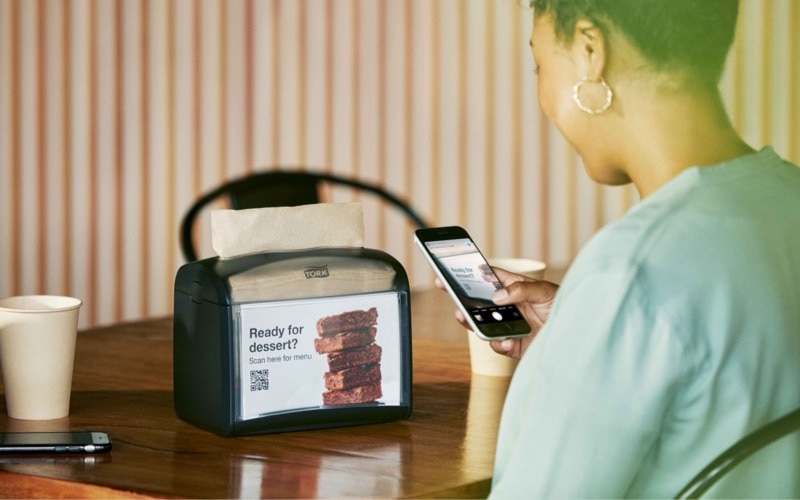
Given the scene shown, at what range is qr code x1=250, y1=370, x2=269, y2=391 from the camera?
1154 mm

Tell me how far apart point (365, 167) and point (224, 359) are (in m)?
2.64

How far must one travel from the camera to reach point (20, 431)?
3.86 feet

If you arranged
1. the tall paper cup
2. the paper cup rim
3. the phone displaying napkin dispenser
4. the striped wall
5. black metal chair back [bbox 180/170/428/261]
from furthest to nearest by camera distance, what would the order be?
the striped wall, black metal chair back [bbox 180/170/428/261], the tall paper cup, the paper cup rim, the phone displaying napkin dispenser

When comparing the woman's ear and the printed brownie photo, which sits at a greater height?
the woman's ear

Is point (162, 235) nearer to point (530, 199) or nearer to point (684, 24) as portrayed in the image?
point (530, 199)

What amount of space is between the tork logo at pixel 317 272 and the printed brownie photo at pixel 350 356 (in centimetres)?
4

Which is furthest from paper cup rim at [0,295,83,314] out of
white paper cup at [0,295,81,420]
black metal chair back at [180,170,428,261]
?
black metal chair back at [180,170,428,261]

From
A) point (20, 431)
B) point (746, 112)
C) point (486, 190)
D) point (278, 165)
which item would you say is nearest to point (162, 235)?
point (278, 165)

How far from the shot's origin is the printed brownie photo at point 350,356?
1.19 m

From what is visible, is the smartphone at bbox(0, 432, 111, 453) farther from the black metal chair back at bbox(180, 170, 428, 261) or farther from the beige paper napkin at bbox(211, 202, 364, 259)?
the black metal chair back at bbox(180, 170, 428, 261)

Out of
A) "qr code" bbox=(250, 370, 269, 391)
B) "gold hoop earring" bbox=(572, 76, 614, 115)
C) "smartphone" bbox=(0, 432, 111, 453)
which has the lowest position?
"smartphone" bbox=(0, 432, 111, 453)

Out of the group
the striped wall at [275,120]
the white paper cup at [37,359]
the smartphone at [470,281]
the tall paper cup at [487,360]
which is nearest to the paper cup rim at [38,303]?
the white paper cup at [37,359]

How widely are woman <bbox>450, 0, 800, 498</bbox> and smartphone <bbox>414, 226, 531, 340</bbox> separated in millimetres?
206

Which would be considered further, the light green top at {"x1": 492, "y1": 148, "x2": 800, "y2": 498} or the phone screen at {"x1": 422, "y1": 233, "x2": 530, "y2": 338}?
the phone screen at {"x1": 422, "y1": 233, "x2": 530, "y2": 338}
